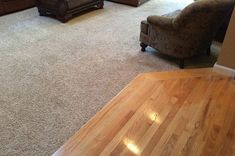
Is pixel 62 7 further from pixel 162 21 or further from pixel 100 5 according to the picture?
pixel 162 21

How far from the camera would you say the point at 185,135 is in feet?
6.12

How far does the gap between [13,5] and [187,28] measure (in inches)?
138

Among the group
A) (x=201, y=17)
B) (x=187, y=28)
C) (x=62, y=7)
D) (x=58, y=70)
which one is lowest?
(x=58, y=70)

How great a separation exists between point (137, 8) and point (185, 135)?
363 cm

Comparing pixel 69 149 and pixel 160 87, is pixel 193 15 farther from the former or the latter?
pixel 69 149

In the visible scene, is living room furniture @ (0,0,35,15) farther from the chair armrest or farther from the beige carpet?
the chair armrest

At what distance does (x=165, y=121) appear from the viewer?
1997 millimetres

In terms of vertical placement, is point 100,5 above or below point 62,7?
below

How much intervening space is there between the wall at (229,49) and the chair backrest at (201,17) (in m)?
0.23

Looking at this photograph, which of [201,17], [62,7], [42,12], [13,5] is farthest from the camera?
[13,5]

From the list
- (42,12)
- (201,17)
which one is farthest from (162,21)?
(42,12)

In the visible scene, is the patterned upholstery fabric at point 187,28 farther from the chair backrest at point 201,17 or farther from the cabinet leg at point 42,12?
the cabinet leg at point 42,12

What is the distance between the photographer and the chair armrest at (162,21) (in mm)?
2678

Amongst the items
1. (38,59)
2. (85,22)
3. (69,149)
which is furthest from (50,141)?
(85,22)
